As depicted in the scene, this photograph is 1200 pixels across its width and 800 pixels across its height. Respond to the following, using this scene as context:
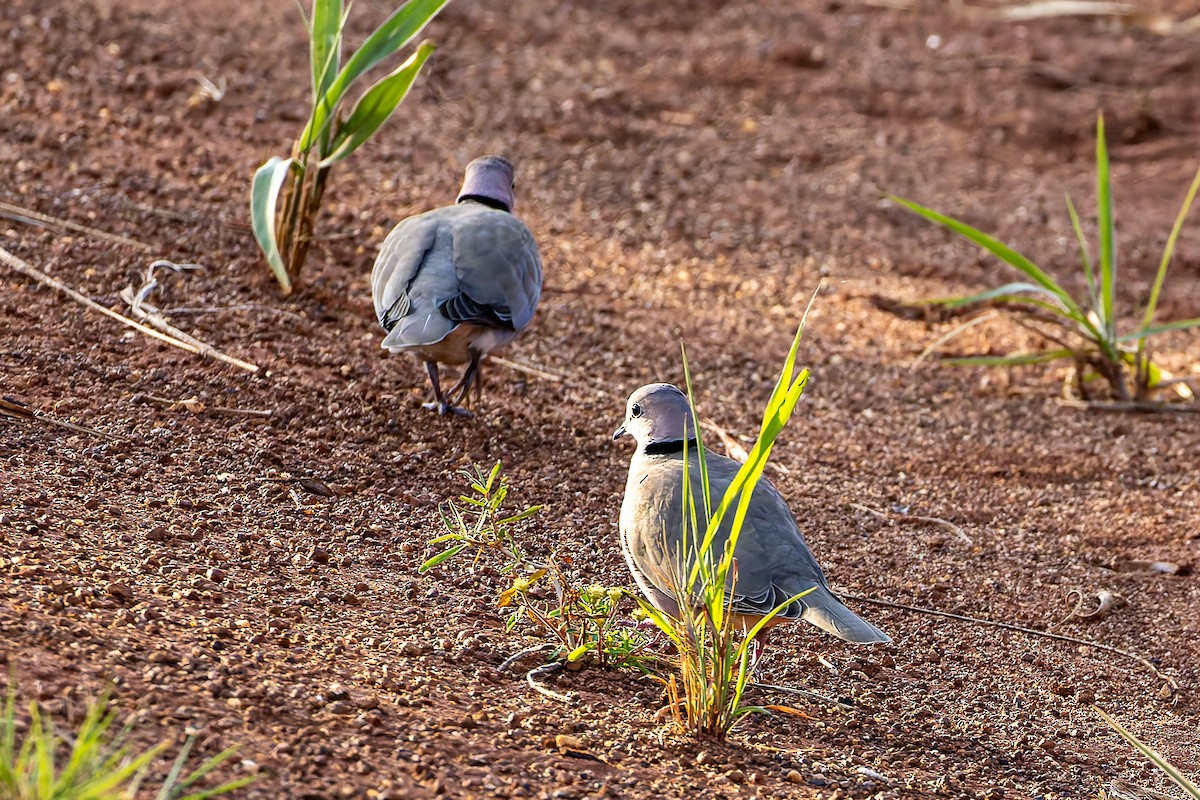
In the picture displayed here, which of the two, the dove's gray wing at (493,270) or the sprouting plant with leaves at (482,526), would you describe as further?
the dove's gray wing at (493,270)

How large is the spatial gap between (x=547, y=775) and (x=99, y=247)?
334 cm

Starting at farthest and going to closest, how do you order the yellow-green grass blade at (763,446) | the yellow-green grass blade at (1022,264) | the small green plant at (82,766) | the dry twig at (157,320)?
the yellow-green grass blade at (1022,264), the dry twig at (157,320), the yellow-green grass blade at (763,446), the small green plant at (82,766)

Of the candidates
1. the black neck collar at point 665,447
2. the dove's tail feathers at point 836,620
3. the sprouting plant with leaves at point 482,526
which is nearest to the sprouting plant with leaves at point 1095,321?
the black neck collar at point 665,447

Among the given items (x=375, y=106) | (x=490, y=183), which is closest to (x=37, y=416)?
(x=375, y=106)

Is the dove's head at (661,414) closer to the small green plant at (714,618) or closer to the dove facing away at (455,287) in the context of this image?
→ the small green plant at (714,618)

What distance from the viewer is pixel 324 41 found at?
15.4ft

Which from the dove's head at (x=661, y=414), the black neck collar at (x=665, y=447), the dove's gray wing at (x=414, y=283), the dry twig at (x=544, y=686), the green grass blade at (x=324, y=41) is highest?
the green grass blade at (x=324, y=41)

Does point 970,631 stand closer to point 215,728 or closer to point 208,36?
point 215,728

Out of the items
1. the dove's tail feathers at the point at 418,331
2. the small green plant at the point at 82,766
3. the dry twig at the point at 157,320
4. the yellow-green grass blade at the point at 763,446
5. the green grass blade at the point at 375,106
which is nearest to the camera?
the small green plant at the point at 82,766

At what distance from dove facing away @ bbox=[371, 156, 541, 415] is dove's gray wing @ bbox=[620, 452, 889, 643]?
43.6 inches

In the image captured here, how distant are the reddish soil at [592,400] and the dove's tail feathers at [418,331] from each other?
0.37 meters

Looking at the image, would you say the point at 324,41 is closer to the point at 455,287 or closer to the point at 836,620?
the point at 455,287

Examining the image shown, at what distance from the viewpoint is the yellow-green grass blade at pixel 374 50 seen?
15.1ft

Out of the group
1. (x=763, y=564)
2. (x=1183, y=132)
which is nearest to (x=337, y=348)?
(x=763, y=564)
